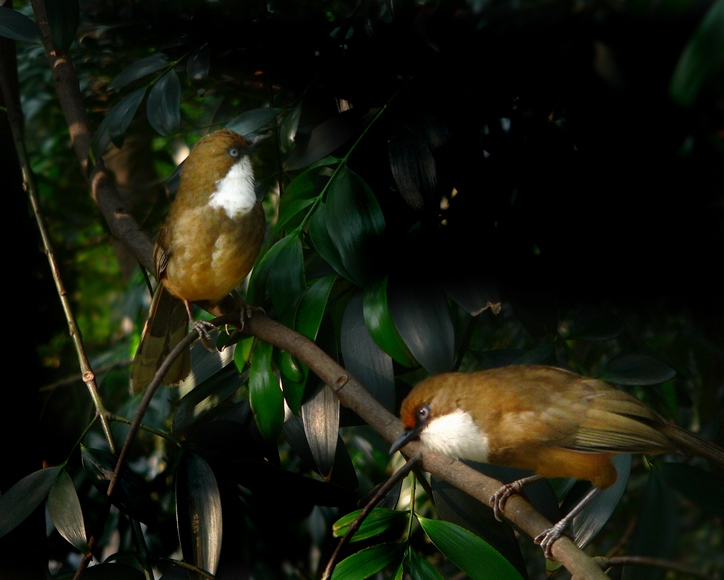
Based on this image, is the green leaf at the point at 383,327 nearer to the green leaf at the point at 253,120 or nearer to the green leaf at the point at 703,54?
the green leaf at the point at 253,120

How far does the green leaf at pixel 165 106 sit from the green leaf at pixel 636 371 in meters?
0.78

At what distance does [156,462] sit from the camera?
1.31m

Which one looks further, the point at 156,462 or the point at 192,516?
the point at 156,462

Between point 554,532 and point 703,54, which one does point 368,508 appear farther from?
point 703,54

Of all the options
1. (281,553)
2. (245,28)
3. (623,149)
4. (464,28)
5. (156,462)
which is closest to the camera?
(623,149)

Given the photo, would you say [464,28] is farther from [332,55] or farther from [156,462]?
[156,462]

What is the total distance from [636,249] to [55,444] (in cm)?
103

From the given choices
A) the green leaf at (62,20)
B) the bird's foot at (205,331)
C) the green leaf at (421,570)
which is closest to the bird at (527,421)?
the green leaf at (421,570)

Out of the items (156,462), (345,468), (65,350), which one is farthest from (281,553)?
(65,350)

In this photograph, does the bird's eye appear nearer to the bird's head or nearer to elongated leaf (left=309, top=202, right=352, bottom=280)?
the bird's head

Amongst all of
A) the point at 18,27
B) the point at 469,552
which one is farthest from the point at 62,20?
the point at 469,552

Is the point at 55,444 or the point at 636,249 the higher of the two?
the point at 636,249

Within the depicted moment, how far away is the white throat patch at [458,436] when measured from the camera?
0.86 meters

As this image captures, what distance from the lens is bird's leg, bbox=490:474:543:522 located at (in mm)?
798
